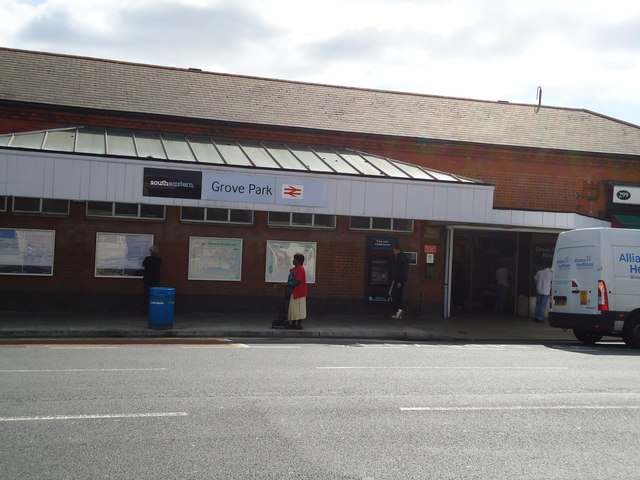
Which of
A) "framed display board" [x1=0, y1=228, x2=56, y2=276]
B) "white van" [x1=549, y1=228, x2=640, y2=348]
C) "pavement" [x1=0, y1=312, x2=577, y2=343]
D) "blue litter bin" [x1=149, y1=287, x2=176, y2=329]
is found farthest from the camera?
"framed display board" [x1=0, y1=228, x2=56, y2=276]

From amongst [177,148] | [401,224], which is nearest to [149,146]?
[177,148]

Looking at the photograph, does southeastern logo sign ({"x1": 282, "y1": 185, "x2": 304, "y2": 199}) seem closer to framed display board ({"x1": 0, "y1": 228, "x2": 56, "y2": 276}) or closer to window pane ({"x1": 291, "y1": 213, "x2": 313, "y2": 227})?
window pane ({"x1": 291, "y1": 213, "x2": 313, "y2": 227})

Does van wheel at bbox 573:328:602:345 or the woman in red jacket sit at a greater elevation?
the woman in red jacket

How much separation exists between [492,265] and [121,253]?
37.6 feet

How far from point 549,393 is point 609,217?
1514 cm

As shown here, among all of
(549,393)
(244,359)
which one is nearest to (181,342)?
(244,359)

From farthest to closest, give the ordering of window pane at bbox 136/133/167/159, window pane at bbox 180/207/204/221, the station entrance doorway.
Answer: the station entrance doorway, window pane at bbox 180/207/204/221, window pane at bbox 136/133/167/159

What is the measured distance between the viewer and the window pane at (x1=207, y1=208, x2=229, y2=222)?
19.3 meters

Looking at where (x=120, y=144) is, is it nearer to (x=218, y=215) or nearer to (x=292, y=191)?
(x=218, y=215)

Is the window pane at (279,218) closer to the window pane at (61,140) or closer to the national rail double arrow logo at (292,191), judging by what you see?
the national rail double arrow logo at (292,191)

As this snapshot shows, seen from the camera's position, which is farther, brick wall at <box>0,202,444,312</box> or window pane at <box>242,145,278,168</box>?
brick wall at <box>0,202,444,312</box>

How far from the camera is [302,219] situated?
20031mm

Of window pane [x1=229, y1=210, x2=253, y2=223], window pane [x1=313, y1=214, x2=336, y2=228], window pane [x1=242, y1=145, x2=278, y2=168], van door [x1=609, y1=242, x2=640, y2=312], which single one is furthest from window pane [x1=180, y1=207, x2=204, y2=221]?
van door [x1=609, y1=242, x2=640, y2=312]

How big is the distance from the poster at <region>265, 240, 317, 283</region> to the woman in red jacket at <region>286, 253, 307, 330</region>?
11.3ft
